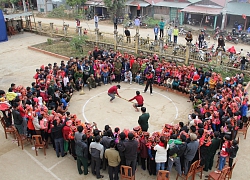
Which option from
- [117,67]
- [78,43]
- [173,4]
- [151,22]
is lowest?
[117,67]

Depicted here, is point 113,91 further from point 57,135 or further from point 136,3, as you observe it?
point 136,3

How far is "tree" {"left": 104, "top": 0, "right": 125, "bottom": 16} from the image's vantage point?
31906 mm

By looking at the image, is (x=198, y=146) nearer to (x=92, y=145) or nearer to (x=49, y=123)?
(x=92, y=145)

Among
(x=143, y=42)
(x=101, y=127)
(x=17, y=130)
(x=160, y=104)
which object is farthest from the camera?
(x=143, y=42)

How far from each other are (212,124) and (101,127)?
4.45 m

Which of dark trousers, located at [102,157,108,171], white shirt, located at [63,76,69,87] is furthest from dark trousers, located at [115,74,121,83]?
dark trousers, located at [102,157,108,171]

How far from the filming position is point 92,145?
7660mm

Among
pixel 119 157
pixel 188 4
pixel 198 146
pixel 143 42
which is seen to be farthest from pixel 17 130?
pixel 188 4

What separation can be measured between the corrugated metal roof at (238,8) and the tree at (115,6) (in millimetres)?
12497

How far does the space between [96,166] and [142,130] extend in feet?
7.79

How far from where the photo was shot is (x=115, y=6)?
32.2 metres

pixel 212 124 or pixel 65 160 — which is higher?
pixel 212 124

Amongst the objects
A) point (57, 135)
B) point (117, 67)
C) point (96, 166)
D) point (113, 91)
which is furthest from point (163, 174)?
point (117, 67)

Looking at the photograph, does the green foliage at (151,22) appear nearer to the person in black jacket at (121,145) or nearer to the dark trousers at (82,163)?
the dark trousers at (82,163)
